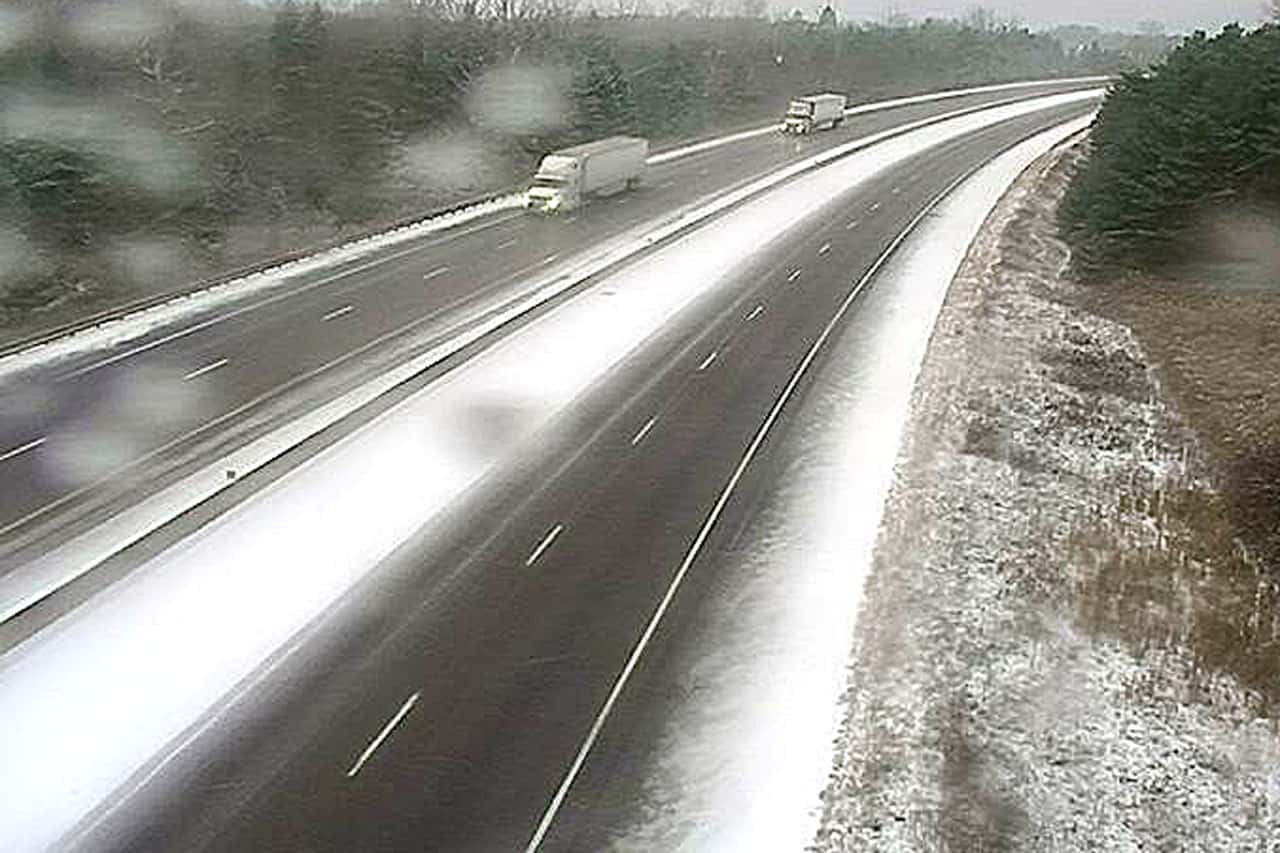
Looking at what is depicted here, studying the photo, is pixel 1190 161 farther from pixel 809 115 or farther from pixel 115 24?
pixel 115 24

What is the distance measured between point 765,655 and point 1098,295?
32.4 metres

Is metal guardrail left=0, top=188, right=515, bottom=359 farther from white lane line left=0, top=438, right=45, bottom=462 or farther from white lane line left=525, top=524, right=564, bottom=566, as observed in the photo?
white lane line left=525, top=524, right=564, bottom=566

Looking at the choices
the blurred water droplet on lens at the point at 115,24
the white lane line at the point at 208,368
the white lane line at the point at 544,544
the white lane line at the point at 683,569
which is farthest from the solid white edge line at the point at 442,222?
the white lane line at the point at 683,569

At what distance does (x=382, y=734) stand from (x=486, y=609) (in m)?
4.22

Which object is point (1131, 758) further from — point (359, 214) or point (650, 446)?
point (359, 214)

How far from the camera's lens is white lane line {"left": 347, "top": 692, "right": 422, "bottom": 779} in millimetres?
18100

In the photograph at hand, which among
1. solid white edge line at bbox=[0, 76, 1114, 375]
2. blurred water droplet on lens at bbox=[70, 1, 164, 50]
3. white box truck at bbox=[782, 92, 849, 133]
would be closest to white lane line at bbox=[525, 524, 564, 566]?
solid white edge line at bbox=[0, 76, 1114, 375]

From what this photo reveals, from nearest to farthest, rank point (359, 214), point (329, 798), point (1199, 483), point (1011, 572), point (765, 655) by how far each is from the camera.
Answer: point (329, 798) → point (765, 655) → point (1011, 572) → point (1199, 483) → point (359, 214)

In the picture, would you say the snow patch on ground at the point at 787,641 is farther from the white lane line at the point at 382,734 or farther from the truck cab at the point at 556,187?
the truck cab at the point at 556,187

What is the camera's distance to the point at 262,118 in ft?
207

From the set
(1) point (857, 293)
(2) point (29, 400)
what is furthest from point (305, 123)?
(2) point (29, 400)

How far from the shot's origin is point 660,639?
22109 mm

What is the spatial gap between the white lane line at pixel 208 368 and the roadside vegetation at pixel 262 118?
8848 mm

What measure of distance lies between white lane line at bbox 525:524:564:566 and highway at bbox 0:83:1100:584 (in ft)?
27.8
